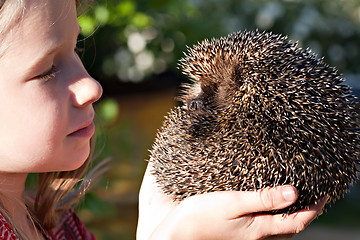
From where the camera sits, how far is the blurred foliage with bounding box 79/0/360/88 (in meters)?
2.88

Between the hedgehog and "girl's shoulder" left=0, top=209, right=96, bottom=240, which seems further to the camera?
"girl's shoulder" left=0, top=209, right=96, bottom=240

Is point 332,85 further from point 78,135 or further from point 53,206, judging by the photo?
point 53,206

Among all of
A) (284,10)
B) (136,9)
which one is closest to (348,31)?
(284,10)

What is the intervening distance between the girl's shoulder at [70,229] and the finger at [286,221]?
0.65 metres

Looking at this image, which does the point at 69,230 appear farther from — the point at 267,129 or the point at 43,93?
the point at 267,129

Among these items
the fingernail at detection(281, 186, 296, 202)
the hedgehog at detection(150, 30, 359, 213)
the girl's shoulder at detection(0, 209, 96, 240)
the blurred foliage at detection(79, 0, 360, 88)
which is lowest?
the girl's shoulder at detection(0, 209, 96, 240)

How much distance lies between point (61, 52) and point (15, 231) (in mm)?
524

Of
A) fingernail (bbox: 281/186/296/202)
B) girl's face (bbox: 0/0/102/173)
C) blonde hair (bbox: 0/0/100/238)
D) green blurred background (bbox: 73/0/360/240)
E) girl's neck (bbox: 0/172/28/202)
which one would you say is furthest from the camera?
green blurred background (bbox: 73/0/360/240)

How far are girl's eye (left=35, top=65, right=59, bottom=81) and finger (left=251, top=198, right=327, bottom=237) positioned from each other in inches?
28.3

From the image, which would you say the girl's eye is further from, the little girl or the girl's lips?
the girl's lips

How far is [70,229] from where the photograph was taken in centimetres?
163

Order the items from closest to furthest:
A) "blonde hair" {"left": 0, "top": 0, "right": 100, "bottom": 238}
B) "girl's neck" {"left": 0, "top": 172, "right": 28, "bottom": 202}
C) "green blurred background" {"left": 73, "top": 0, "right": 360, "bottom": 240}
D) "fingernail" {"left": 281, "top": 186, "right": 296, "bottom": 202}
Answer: "fingernail" {"left": 281, "top": 186, "right": 296, "bottom": 202} < "girl's neck" {"left": 0, "top": 172, "right": 28, "bottom": 202} < "blonde hair" {"left": 0, "top": 0, "right": 100, "bottom": 238} < "green blurred background" {"left": 73, "top": 0, "right": 360, "bottom": 240}

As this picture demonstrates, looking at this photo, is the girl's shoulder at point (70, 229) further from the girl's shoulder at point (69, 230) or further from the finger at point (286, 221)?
the finger at point (286, 221)

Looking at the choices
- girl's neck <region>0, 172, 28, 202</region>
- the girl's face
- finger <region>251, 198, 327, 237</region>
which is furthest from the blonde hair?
finger <region>251, 198, 327, 237</region>
